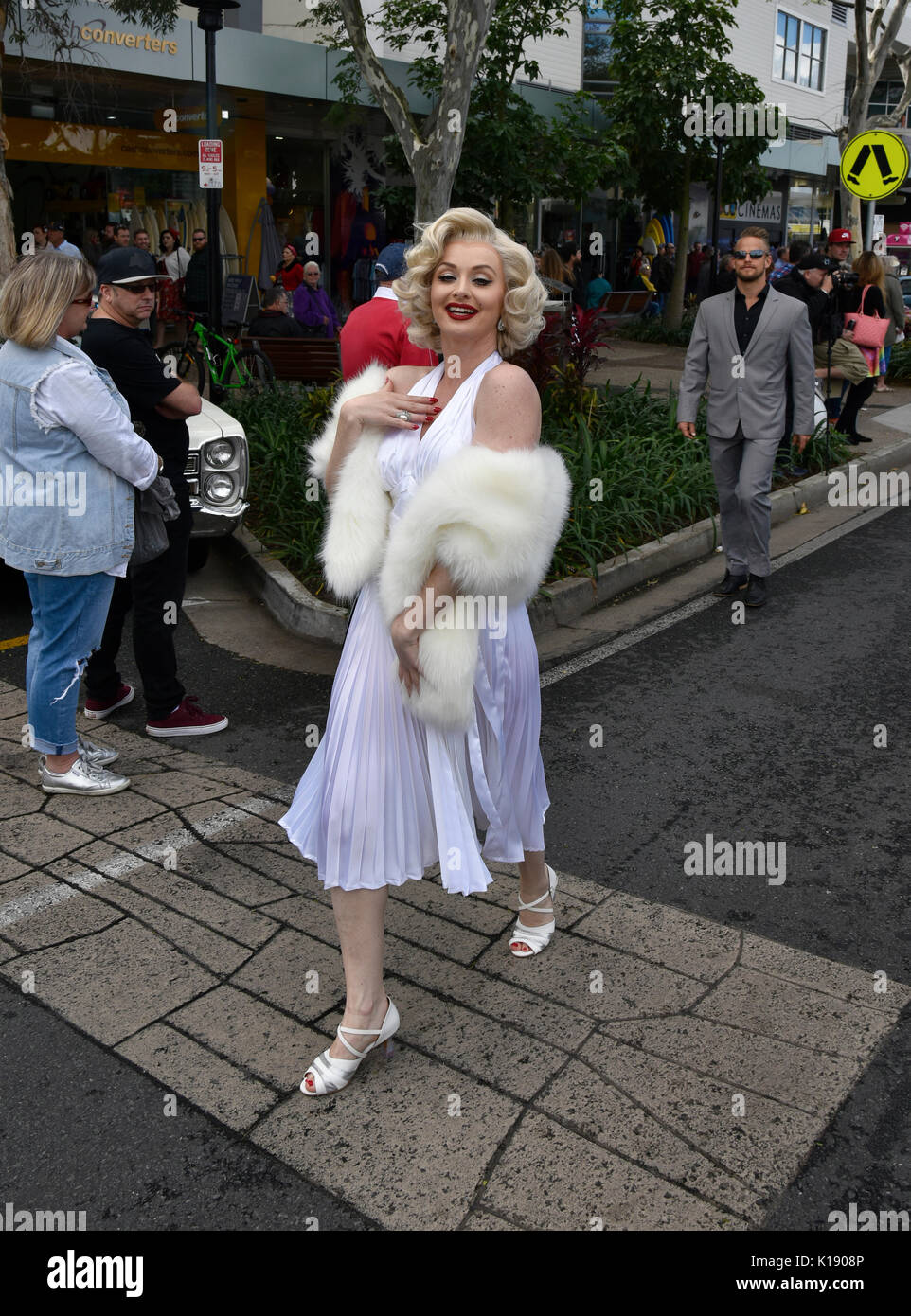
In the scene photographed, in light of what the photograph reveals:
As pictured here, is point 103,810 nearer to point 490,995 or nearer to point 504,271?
point 490,995

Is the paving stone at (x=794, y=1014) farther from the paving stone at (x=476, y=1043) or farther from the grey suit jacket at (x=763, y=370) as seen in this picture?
the grey suit jacket at (x=763, y=370)

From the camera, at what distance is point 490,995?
3379 mm

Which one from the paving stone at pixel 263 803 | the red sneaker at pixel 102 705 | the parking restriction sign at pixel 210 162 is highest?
the parking restriction sign at pixel 210 162

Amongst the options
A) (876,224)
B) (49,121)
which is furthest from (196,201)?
(876,224)

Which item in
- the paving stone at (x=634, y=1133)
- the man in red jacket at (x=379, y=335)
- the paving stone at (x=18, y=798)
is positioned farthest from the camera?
the man in red jacket at (x=379, y=335)

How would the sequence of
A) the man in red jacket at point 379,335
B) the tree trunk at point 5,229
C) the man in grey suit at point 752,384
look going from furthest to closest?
the tree trunk at point 5,229
the man in grey suit at point 752,384
the man in red jacket at point 379,335

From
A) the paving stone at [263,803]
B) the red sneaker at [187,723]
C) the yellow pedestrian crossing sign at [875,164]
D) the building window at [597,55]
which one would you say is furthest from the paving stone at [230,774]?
the building window at [597,55]

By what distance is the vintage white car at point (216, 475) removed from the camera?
673cm

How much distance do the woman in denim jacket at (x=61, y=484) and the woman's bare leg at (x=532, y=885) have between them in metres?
1.83

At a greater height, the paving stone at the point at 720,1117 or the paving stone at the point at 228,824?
the paving stone at the point at 228,824

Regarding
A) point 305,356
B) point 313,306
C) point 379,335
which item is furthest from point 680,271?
point 379,335

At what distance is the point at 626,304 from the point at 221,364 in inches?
568

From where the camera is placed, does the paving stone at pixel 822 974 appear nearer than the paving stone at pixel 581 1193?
No

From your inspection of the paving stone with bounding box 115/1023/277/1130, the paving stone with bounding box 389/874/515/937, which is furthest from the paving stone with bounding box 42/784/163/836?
the paving stone with bounding box 115/1023/277/1130
